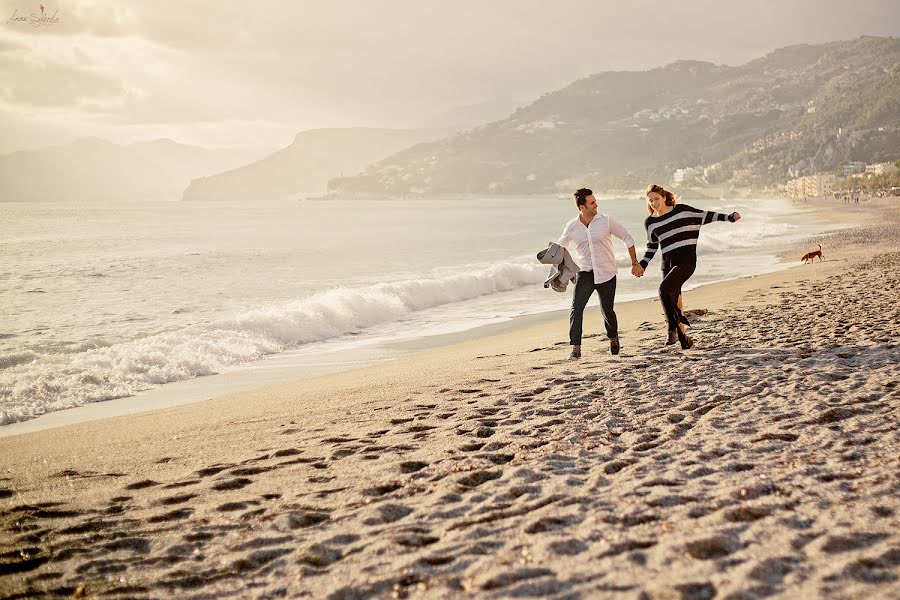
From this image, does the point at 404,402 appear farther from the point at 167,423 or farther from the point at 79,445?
the point at 79,445

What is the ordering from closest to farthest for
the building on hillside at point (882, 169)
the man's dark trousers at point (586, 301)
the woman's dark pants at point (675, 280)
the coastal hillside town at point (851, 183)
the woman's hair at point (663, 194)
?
1. the woman's hair at point (663, 194)
2. the woman's dark pants at point (675, 280)
3. the man's dark trousers at point (586, 301)
4. the coastal hillside town at point (851, 183)
5. the building on hillside at point (882, 169)

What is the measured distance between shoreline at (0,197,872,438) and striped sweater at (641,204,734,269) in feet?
14.2

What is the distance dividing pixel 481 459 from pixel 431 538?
1218 millimetres

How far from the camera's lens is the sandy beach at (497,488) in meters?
2.85

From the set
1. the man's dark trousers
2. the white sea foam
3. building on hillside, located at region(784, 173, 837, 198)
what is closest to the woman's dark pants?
the man's dark trousers

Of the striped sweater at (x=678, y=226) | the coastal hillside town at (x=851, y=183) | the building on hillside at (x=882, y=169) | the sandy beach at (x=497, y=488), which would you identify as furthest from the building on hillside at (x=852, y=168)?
the sandy beach at (x=497, y=488)

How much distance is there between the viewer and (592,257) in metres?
8.12

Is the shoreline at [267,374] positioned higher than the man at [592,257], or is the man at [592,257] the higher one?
the man at [592,257]

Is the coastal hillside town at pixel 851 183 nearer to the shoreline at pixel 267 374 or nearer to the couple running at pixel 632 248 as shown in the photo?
the shoreline at pixel 267 374

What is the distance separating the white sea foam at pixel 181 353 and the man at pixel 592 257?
18.6 ft

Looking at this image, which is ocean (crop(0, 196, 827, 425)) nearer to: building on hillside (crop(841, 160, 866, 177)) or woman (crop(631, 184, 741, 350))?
woman (crop(631, 184, 741, 350))

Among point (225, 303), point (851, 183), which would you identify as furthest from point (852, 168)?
point (225, 303)

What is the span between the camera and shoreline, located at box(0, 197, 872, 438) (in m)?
7.64

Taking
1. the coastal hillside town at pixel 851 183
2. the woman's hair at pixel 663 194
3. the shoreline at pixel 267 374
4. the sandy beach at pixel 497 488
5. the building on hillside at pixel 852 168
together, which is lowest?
the sandy beach at pixel 497 488
